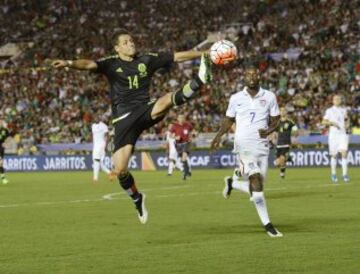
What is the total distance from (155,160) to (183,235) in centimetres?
3567

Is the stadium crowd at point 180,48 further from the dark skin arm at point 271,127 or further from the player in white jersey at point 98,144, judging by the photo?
the dark skin arm at point 271,127

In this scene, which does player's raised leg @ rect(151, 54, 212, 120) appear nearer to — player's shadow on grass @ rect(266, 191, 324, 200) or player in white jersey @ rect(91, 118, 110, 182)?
player's shadow on grass @ rect(266, 191, 324, 200)

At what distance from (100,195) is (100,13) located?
40.1 m

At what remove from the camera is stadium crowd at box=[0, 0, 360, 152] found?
160 feet

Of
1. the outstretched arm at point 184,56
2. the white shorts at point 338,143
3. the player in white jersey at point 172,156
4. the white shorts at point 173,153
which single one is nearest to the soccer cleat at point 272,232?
the outstretched arm at point 184,56

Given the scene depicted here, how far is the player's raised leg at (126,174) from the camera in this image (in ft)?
50.7

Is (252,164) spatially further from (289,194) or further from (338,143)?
(338,143)

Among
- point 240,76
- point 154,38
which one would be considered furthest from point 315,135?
point 154,38

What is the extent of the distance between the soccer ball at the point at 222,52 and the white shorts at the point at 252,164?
168cm

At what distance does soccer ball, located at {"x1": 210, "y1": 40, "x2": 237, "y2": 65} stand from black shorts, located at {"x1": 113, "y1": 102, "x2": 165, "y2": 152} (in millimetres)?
1591

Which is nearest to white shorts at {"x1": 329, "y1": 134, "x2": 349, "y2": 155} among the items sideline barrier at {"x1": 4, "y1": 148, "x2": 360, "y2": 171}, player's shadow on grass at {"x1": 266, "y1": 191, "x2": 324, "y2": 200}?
→ player's shadow on grass at {"x1": 266, "y1": 191, "x2": 324, "y2": 200}

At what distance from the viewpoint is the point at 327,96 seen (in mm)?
46844

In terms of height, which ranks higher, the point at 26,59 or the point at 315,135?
the point at 26,59

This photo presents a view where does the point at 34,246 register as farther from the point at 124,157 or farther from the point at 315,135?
the point at 315,135
